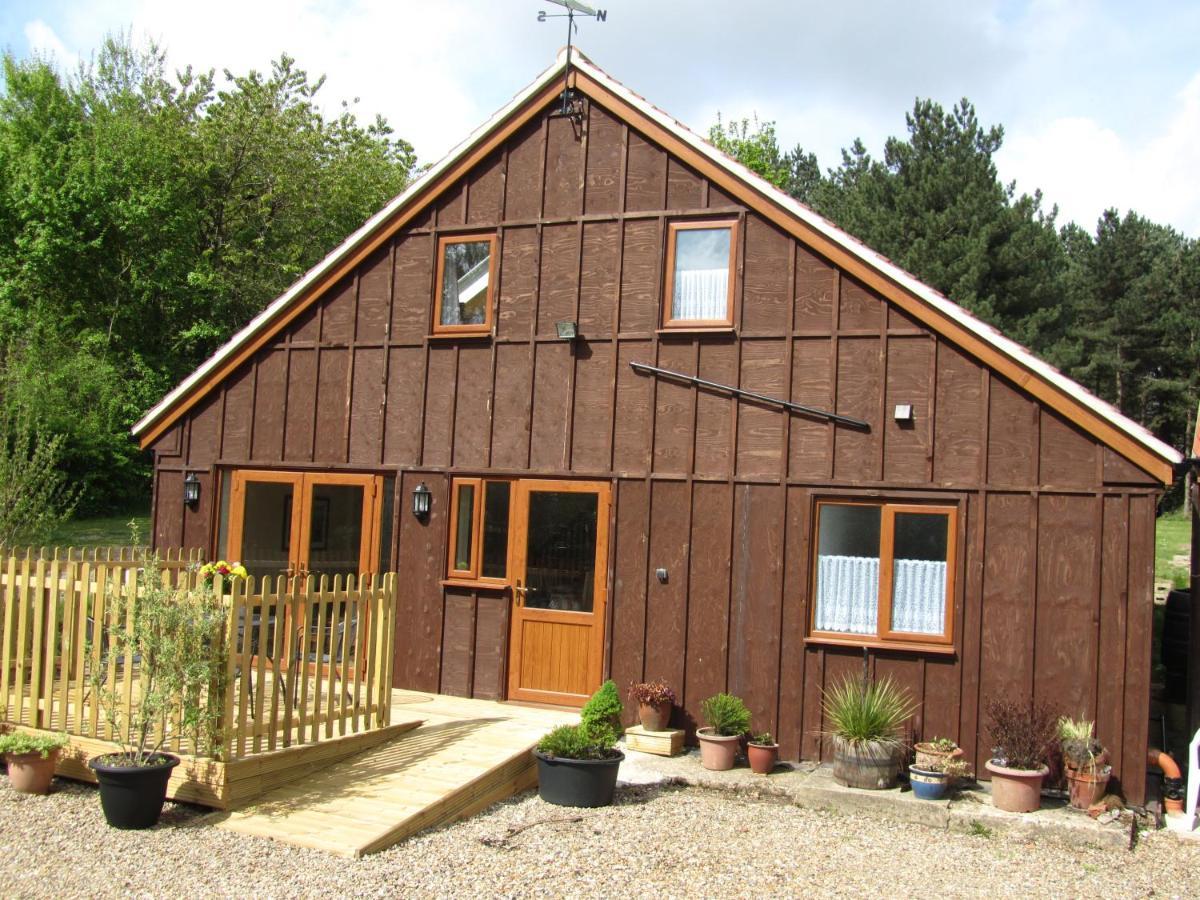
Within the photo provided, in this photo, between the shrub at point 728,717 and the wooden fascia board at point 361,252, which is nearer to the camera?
the shrub at point 728,717

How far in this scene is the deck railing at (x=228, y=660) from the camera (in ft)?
25.7

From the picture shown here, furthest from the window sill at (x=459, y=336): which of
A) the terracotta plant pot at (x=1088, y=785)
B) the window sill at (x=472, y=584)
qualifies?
the terracotta plant pot at (x=1088, y=785)

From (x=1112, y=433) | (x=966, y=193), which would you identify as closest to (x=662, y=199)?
(x=1112, y=433)

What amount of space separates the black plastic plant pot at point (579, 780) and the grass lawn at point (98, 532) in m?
18.4

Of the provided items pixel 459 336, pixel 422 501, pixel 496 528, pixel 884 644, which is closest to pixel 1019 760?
pixel 884 644

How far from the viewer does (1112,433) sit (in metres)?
9.05

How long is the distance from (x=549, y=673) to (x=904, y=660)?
3.72m

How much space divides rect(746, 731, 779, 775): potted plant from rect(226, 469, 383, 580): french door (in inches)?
193

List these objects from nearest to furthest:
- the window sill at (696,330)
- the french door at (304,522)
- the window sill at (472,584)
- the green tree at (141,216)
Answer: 1. the window sill at (696,330)
2. the window sill at (472,584)
3. the french door at (304,522)
4. the green tree at (141,216)

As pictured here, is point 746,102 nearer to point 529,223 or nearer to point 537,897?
point 529,223

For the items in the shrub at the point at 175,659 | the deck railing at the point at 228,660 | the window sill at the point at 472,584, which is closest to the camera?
the shrub at the point at 175,659

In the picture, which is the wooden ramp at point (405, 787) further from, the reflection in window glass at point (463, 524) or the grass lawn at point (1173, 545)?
the grass lawn at point (1173, 545)

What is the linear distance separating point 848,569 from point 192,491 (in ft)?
26.9

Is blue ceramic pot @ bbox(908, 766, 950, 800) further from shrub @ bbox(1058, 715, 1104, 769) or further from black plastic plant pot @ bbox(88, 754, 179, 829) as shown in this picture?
black plastic plant pot @ bbox(88, 754, 179, 829)
